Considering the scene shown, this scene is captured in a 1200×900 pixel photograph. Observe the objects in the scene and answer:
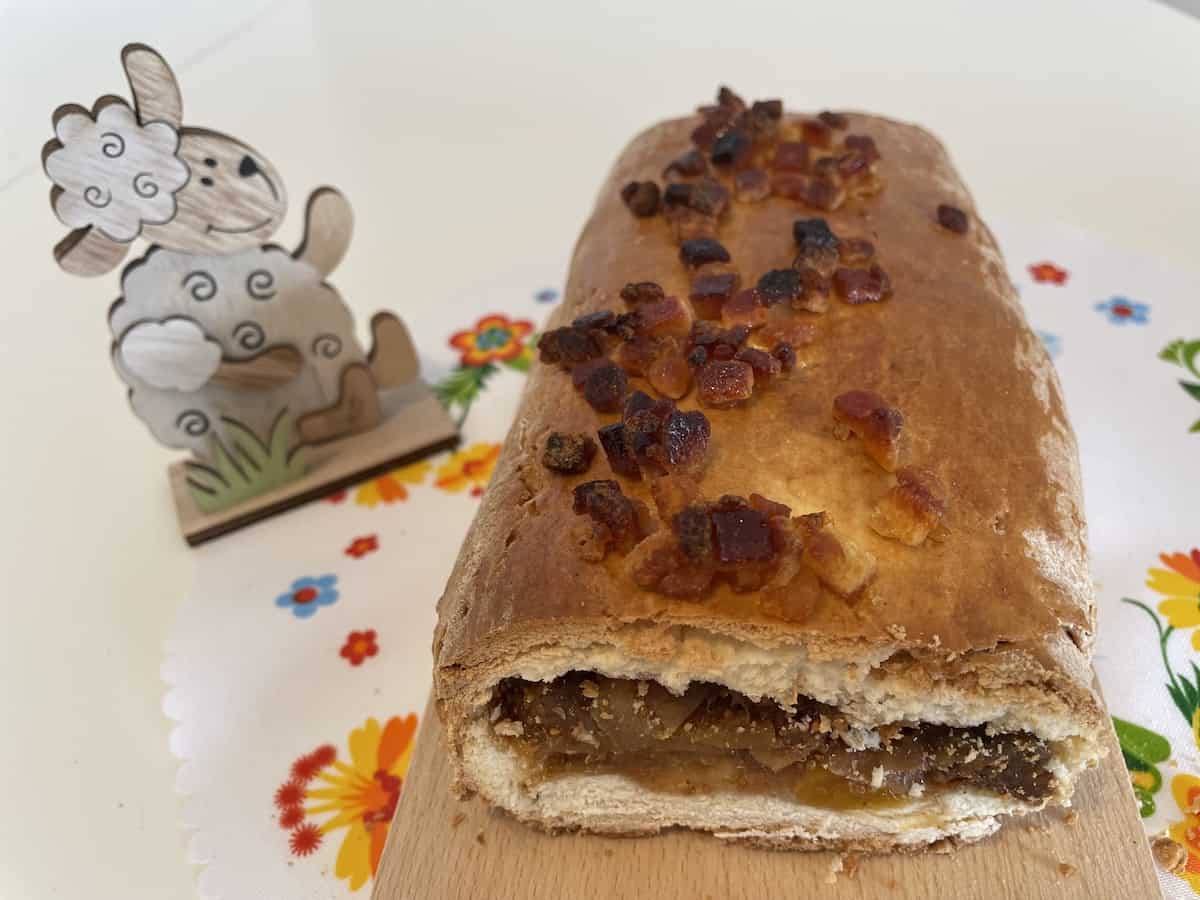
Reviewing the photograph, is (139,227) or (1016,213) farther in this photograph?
(1016,213)

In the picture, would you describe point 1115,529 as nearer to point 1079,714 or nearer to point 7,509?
point 1079,714

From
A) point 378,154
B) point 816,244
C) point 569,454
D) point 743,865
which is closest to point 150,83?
point 569,454

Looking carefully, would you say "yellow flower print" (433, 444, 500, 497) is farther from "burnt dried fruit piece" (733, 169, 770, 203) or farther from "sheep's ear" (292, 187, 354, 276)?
"burnt dried fruit piece" (733, 169, 770, 203)

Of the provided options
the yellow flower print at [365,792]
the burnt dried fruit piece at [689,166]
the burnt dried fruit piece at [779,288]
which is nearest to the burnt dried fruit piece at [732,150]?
the burnt dried fruit piece at [689,166]

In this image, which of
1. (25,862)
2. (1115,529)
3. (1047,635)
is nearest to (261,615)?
(25,862)

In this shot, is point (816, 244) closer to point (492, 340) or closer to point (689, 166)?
point (689, 166)

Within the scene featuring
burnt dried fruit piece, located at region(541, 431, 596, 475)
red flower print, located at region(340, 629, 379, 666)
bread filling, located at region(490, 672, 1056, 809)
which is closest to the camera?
bread filling, located at region(490, 672, 1056, 809)

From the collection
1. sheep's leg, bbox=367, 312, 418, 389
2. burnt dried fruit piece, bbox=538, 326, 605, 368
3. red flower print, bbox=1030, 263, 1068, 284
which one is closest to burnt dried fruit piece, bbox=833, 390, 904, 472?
burnt dried fruit piece, bbox=538, 326, 605, 368
